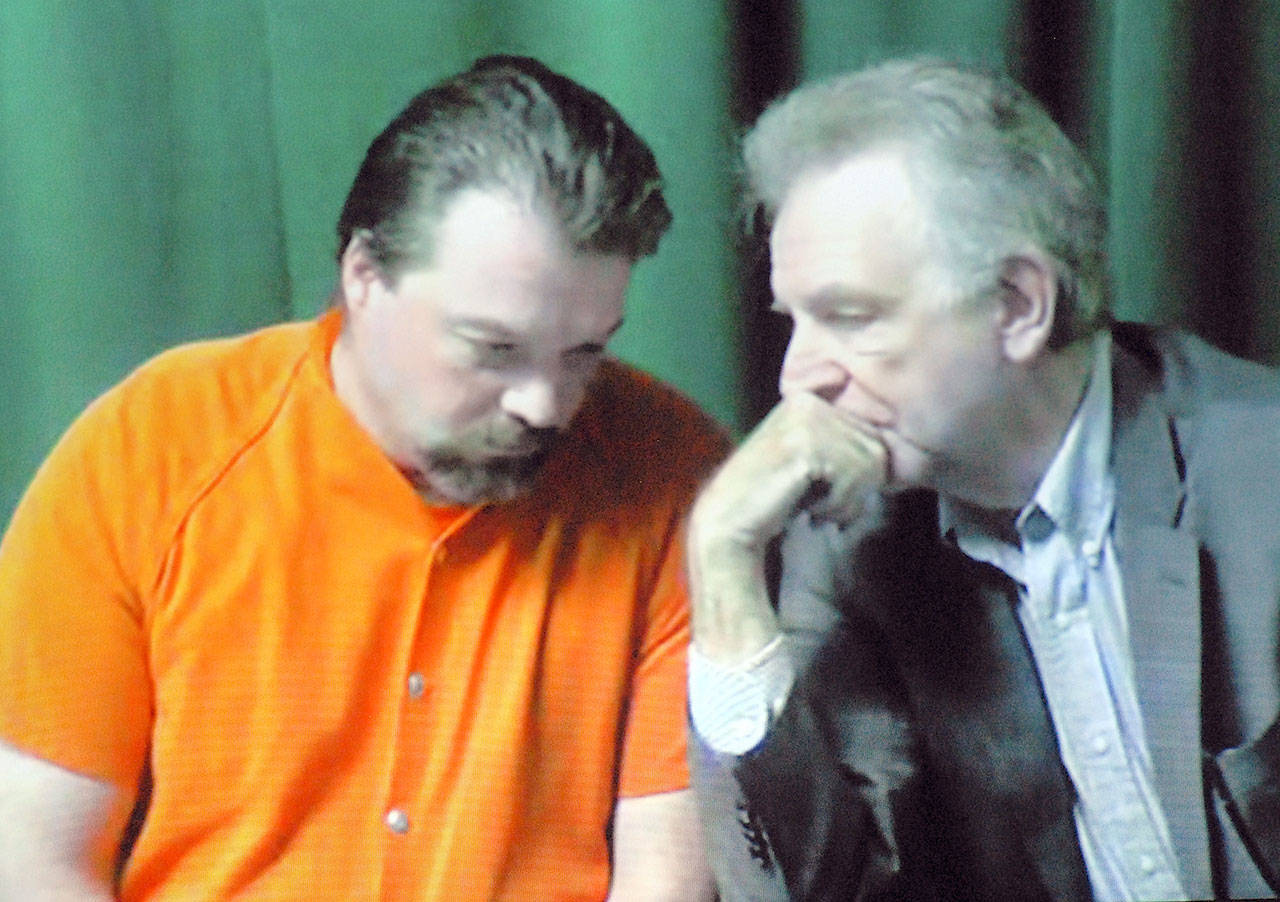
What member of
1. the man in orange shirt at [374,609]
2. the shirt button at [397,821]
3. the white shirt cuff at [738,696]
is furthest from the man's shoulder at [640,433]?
the shirt button at [397,821]

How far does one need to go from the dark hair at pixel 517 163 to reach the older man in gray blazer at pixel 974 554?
0.12 metres

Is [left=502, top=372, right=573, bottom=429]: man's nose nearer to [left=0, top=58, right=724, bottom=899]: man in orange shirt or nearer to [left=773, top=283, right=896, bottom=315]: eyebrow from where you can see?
[left=0, top=58, right=724, bottom=899]: man in orange shirt

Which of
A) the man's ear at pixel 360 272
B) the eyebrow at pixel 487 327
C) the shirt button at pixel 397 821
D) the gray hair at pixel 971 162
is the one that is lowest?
the shirt button at pixel 397 821

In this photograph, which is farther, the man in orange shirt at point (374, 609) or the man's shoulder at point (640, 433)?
the man's shoulder at point (640, 433)

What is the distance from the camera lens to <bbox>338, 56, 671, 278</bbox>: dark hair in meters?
0.99

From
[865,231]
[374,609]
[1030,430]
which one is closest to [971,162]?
[865,231]

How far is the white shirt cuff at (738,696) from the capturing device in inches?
40.7

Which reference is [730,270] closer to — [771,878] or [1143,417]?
[1143,417]

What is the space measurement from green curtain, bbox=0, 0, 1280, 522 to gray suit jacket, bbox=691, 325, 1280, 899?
224mm

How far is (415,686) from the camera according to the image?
1.07 meters

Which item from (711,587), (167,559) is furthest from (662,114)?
(167,559)

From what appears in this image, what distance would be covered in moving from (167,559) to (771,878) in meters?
0.48

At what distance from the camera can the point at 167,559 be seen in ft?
3.48

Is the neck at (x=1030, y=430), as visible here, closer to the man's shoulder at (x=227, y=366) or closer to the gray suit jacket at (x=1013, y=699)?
the gray suit jacket at (x=1013, y=699)
